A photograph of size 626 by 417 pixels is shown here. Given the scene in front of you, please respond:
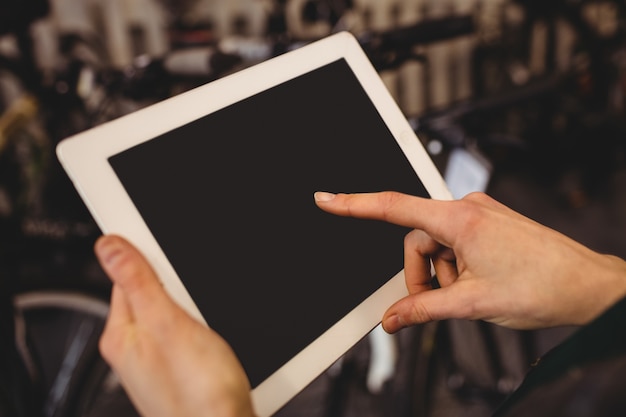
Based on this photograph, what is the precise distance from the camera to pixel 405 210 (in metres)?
0.52

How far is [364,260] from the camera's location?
0.55 m

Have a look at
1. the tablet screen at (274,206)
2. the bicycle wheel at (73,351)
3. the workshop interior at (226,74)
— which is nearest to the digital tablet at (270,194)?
the tablet screen at (274,206)

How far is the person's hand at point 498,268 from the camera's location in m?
0.50

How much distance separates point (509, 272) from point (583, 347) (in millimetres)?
165

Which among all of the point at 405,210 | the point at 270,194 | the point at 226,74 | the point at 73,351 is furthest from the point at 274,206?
the point at 73,351

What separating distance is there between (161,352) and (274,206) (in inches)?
7.1

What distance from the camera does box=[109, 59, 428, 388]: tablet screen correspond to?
46 cm

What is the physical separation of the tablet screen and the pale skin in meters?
0.04

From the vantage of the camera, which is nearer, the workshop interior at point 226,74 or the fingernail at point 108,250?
the fingernail at point 108,250

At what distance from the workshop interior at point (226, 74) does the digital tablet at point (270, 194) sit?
0.42m

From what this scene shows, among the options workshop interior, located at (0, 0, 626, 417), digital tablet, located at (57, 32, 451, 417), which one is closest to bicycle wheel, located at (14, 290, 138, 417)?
workshop interior, located at (0, 0, 626, 417)

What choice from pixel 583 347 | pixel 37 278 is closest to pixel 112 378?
pixel 37 278

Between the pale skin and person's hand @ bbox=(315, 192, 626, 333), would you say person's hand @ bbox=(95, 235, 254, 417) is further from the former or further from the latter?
person's hand @ bbox=(315, 192, 626, 333)

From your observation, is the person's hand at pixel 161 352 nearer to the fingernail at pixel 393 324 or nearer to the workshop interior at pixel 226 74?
the fingernail at pixel 393 324
